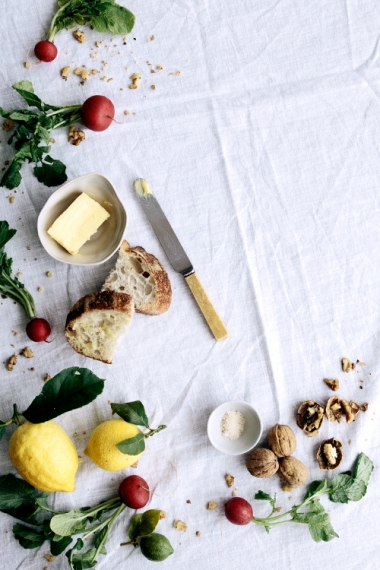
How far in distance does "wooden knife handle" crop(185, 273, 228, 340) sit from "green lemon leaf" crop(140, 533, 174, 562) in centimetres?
49

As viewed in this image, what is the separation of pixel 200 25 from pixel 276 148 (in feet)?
1.18

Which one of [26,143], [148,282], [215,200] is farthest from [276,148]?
[26,143]

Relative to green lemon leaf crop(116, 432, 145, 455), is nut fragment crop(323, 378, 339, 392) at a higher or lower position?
lower

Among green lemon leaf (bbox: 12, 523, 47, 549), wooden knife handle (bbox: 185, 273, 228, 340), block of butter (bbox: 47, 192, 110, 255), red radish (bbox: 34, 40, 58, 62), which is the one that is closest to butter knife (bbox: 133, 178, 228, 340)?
wooden knife handle (bbox: 185, 273, 228, 340)

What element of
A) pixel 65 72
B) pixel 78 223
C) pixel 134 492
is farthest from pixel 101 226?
pixel 134 492

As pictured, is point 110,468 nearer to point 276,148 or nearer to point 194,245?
point 194,245

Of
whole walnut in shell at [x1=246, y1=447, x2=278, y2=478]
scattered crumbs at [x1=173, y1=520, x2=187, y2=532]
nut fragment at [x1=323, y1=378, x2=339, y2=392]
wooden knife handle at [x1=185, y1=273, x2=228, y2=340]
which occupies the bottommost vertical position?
scattered crumbs at [x1=173, y1=520, x2=187, y2=532]

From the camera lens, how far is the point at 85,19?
1317 millimetres

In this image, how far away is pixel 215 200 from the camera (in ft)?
4.42

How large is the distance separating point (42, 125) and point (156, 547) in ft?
3.30

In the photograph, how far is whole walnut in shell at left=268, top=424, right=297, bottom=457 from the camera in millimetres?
1285

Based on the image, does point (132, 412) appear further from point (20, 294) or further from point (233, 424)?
point (20, 294)

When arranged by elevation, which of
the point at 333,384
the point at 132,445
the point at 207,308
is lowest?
the point at 333,384

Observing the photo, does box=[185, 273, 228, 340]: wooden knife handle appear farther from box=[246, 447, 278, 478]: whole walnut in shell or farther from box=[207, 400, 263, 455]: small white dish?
box=[246, 447, 278, 478]: whole walnut in shell
